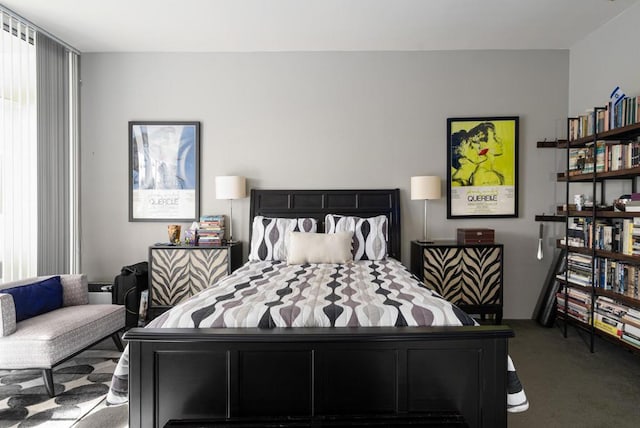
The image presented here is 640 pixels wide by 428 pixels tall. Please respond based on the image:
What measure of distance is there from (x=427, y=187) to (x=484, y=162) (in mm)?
796

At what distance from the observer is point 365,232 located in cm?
364

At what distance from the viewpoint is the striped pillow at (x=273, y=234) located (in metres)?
3.63

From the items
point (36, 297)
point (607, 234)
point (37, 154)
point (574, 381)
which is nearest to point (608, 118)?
point (607, 234)

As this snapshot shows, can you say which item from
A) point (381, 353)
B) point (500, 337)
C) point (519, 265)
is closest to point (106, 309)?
point (381, 353)

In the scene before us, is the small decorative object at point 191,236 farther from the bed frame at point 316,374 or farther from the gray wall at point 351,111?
the bed frame at point 316,374

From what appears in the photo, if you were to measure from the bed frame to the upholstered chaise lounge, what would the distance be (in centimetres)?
117

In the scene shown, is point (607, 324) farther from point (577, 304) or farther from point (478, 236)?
point (478, 236)


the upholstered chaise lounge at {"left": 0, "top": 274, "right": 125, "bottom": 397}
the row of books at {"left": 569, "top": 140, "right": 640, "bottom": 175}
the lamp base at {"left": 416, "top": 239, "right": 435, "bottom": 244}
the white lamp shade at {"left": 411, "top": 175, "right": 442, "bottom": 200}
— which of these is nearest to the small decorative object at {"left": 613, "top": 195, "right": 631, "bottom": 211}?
the row of books at {"left": 569, "top": 140, "right": 640, "bottom": 175}

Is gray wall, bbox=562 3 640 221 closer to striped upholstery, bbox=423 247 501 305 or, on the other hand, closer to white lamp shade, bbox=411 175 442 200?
striped upholstery, bbox=423 247 501 305

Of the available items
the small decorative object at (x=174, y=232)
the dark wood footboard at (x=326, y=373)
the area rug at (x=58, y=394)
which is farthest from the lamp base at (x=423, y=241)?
the area rug at (x=58, y=394)

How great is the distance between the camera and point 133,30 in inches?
143

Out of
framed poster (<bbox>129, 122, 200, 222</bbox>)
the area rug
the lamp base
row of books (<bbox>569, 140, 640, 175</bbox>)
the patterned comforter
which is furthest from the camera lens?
framed poster (<bbox>129, 122, 200, 222</bbox>)

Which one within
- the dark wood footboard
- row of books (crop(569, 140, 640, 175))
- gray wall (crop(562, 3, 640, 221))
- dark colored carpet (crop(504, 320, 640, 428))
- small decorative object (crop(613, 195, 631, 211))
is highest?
gray wall (crop(562, 3, 640, 221))

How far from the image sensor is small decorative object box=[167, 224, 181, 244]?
3.95m
